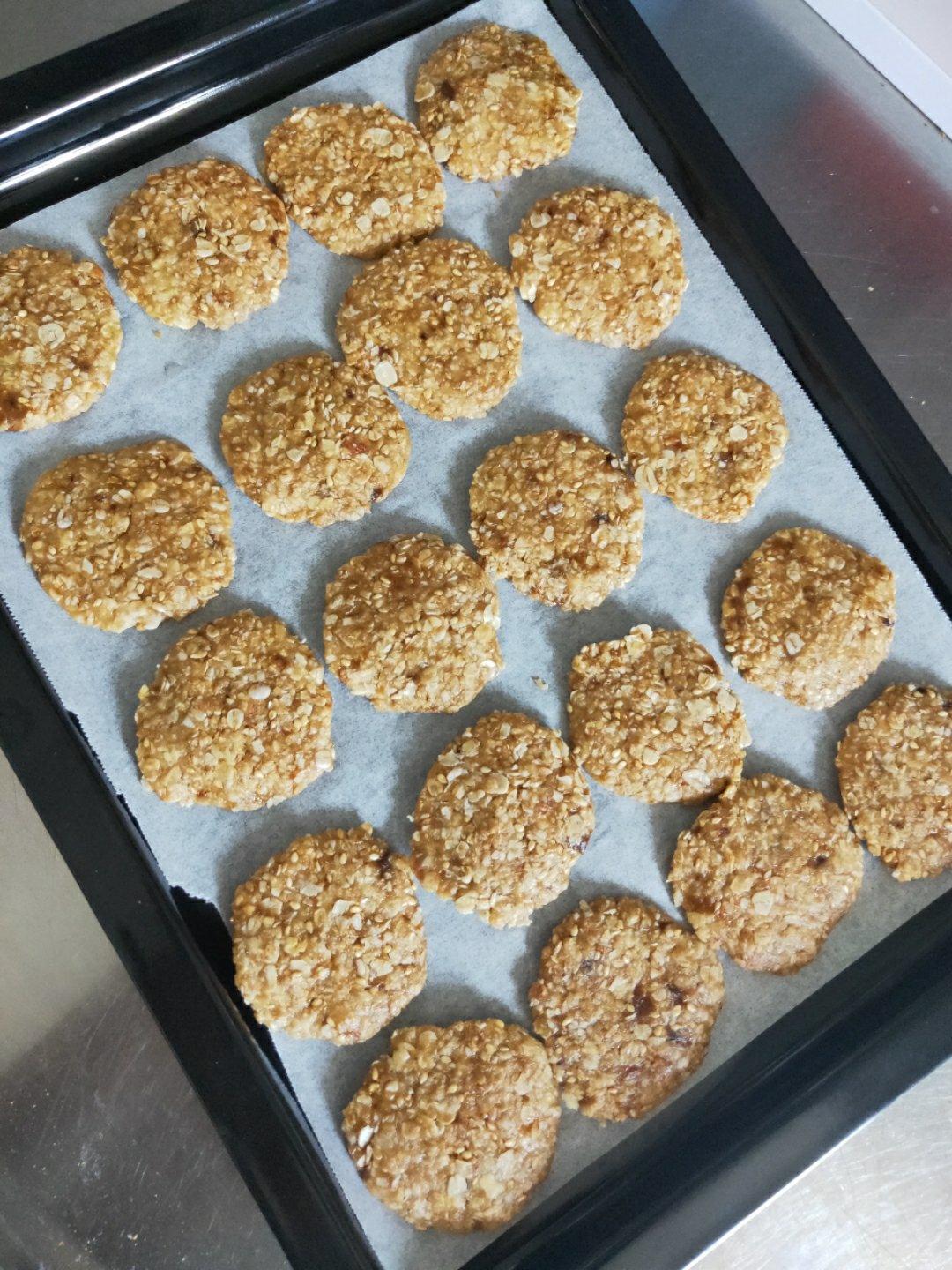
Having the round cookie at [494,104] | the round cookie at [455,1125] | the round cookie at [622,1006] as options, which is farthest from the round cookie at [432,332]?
the round cookie at [455,1125]

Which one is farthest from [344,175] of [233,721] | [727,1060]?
[727,1060]

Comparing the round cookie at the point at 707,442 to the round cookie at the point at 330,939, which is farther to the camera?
the round cookie at the point at 707,442

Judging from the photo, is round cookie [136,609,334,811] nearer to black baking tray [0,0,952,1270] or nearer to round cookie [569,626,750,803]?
black baking tray [0,0,952,1270]

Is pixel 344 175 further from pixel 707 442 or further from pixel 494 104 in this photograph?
pixel 707 442

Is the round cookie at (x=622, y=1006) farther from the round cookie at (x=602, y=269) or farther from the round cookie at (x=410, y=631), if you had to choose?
the round cookie at (x=602, y=269)

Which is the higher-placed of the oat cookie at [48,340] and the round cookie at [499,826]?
the oat cookie at [48,340]

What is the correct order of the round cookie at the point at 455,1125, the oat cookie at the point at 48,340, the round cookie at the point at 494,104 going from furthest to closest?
the round cookie at the point at 494,104
the oat cookie at the point at 48,340
the round cookie at the point at 455,1125
